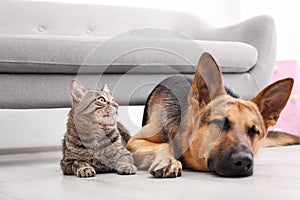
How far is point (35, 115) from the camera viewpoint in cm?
372

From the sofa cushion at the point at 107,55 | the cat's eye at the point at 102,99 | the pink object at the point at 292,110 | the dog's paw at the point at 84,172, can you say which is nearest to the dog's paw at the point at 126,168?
the dog's paw at the point at 84,172

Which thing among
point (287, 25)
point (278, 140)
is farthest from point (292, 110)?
point (278, 140)

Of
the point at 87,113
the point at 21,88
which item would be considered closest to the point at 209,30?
the point at 21,88

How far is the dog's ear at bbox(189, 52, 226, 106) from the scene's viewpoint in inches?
70.4

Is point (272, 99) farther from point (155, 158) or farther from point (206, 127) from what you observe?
point (155, 158)

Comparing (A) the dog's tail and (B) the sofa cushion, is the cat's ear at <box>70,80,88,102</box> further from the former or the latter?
(A) the dog's tail

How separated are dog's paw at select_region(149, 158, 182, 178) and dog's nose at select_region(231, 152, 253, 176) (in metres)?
0.21

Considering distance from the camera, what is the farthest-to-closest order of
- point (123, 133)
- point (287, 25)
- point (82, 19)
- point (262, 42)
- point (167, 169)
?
point (287, 25)
point (82, 19)
point (262, 42)
point (123, 133)
point (167, 169)

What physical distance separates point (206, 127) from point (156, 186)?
330 millimetres

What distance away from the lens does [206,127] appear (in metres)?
1.74

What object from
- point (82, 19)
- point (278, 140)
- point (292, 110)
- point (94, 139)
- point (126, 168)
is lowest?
point (292, 110)

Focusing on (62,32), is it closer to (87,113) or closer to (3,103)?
(3,103)

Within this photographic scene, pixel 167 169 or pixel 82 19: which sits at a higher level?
pixel 82 19

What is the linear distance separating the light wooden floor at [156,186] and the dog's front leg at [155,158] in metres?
0.04
